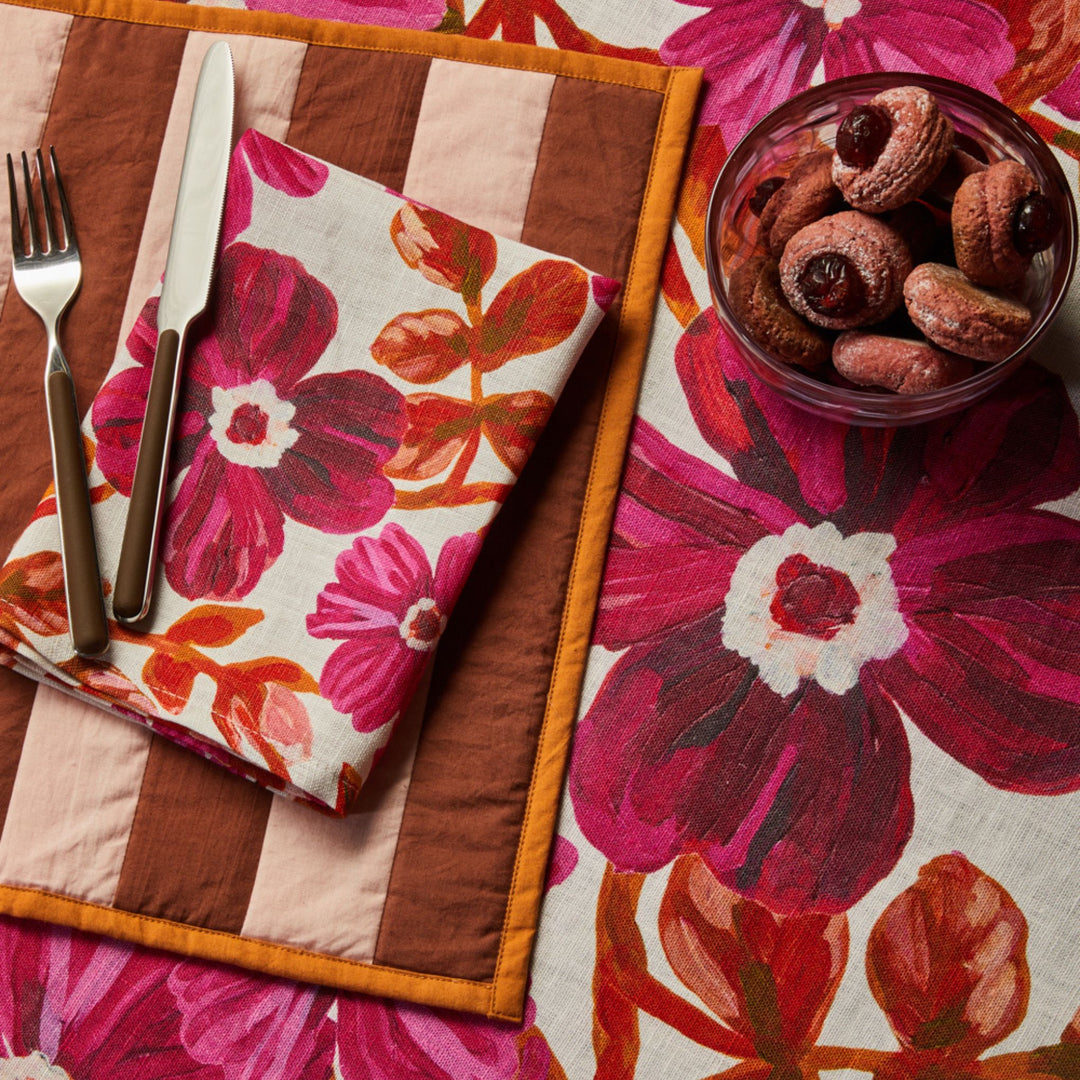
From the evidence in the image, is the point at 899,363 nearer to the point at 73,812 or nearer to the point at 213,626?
the point at 213,626

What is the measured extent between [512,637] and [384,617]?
2.9 inches

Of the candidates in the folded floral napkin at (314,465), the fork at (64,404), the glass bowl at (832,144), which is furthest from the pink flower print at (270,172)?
the glass bowl at (832,144)

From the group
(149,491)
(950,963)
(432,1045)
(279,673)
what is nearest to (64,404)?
(149,491)

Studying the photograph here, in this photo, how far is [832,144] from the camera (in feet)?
1.56

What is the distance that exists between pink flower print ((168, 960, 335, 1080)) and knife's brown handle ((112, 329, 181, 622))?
205mm

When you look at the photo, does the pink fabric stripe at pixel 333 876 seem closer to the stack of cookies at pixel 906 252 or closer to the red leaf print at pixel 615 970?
the red leaf print at pixel 615 970

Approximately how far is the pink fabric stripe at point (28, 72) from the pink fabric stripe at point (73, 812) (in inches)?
11.6

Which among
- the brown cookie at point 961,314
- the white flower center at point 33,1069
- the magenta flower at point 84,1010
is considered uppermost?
the brown cookie at point 961,314

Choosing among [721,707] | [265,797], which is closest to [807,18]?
[721,707]

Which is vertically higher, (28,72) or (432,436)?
(28,72)

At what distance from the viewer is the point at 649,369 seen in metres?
0.54

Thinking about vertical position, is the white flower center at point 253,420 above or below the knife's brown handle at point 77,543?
above

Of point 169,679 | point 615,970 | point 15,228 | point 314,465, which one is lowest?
point 615,970

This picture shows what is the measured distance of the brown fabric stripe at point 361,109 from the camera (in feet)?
1.80
